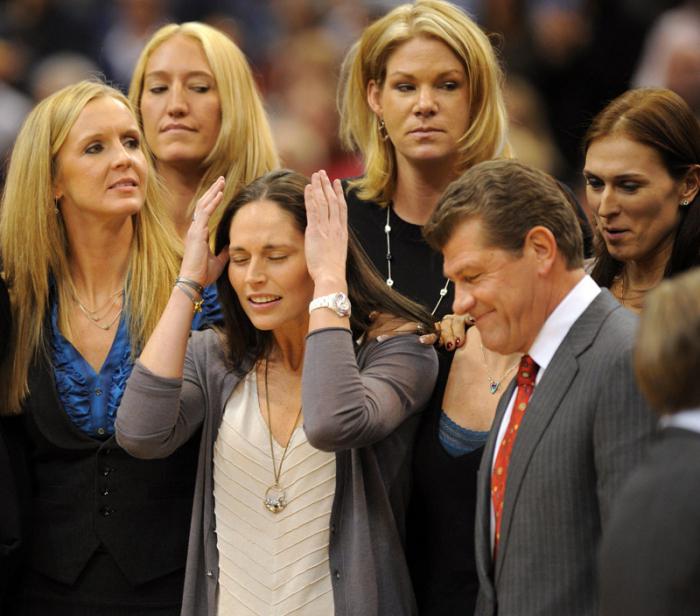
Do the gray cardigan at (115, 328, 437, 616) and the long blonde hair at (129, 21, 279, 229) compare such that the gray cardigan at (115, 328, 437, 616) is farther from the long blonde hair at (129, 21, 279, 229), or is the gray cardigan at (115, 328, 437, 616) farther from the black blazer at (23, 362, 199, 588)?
the long blonde hair at (129, 21, 279, 229)

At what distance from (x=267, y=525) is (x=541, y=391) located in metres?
0.94

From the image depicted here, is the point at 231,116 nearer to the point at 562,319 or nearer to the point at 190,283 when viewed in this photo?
the point at 190,283

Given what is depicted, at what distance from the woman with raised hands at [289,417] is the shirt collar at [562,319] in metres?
0.58

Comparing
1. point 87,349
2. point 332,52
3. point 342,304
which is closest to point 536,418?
point 342,304

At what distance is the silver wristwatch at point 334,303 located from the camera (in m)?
2.96

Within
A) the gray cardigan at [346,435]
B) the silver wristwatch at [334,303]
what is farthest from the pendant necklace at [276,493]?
the silver wristwatch at [334,303]

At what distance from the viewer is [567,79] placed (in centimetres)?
616

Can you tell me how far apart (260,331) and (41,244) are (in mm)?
726

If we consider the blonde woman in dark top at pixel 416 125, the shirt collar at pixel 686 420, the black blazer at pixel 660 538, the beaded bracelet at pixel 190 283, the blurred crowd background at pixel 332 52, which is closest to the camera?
the black blazer at pixel 660 538

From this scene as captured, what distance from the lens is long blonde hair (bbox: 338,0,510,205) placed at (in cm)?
391

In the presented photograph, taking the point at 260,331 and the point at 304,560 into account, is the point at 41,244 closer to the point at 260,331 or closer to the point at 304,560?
the point at 260,331

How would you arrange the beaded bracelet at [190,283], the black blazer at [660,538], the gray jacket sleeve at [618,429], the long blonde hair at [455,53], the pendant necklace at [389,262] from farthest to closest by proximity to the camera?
the long blonde hair at [455,53], the pendant necklace at [389,262], the beaded bracelet at [190,283], the gray jacket sleeve at [618,429], the black blazer at [660,538]

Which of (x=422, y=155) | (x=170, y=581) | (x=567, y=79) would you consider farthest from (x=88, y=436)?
(x=567, y=79)

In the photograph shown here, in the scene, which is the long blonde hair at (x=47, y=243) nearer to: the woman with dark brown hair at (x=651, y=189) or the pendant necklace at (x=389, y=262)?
the pendant necklace at (x=389, y=262)
